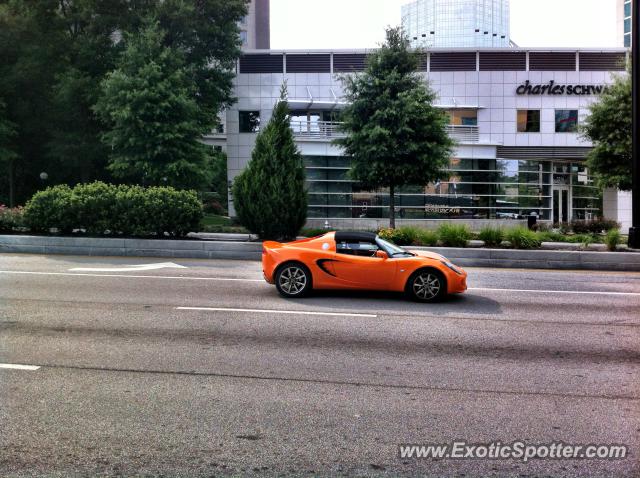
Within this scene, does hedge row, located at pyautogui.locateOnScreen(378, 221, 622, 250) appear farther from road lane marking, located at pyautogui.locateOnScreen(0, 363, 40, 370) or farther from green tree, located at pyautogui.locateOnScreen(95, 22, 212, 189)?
road lane marking, located at pyautogui.locateOnScreen(0, 363, 40, 370)

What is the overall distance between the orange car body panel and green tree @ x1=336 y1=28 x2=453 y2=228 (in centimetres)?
1108

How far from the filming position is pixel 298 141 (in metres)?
35.0

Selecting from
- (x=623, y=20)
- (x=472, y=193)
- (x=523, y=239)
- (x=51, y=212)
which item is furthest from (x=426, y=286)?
(x=623, y=20)

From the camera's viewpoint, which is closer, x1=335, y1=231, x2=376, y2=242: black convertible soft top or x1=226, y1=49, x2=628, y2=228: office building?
x1=335, y1=231, x2=376, y2=242: black convertible soft top

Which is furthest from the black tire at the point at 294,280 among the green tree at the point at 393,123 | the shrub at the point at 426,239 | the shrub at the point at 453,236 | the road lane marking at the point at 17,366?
the green tree at the point at 393,123

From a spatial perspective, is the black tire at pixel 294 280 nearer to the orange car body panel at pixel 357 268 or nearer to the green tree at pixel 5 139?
the orange car body panel at pixel 357 268

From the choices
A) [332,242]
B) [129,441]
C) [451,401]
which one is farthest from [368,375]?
[332,242]

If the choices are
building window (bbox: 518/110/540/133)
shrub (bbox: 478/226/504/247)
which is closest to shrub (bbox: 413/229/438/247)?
shrub (bbox: 478/226/504/247)

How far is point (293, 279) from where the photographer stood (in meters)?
10.2

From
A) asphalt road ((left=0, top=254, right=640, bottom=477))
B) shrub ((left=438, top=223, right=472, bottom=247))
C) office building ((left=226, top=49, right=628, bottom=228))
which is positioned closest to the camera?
asphalt road ((left=0, top=254, right=640, bottom=477))

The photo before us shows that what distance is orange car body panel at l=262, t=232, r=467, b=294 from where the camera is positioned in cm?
1003

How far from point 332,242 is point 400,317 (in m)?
2.13

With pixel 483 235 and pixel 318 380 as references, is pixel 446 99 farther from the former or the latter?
pixel 318 380

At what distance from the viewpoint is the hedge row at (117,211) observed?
17.8m
